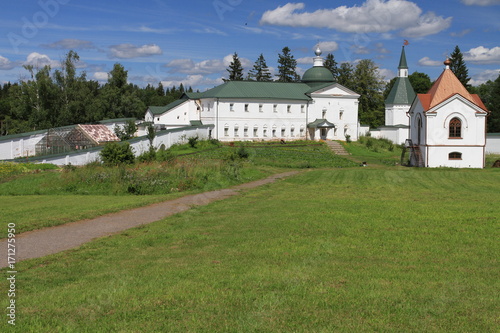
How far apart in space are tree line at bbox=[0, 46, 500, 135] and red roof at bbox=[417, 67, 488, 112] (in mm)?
31972

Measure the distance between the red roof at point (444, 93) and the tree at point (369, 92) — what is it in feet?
137

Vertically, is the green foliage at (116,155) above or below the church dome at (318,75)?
below

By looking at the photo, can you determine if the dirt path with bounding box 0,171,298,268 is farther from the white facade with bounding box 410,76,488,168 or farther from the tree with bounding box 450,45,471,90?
the tree with bounding box 450,45,471,90

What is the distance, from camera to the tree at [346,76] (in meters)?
84.5

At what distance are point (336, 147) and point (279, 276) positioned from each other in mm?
48720

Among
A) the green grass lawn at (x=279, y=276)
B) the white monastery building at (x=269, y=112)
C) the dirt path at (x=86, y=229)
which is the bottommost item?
the dirt path at (x=86, y=229)

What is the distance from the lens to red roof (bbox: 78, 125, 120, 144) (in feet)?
143

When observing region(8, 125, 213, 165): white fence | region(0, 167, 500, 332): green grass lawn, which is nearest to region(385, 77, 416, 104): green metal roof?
region(8, 125, 213, 165): white fence

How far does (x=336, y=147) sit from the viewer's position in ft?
180

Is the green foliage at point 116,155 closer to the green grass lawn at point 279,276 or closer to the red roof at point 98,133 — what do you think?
the red roof at point 98,133

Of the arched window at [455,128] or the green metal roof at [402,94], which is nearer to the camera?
the arched window at [455,128]

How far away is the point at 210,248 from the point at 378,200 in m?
8.95

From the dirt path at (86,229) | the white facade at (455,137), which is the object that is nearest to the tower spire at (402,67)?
the white facade at (455,137)

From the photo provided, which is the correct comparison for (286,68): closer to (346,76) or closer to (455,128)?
(346,76)
